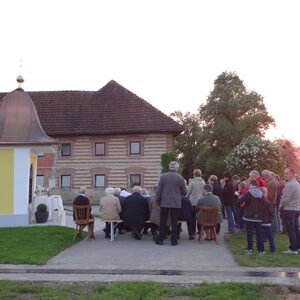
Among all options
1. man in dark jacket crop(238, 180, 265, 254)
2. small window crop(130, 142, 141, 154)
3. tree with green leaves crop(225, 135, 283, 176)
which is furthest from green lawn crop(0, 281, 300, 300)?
tree with green leaves crop(225, 135, 283, 176)

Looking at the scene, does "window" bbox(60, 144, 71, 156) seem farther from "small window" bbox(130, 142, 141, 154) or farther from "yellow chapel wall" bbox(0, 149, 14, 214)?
"yellow chapel wall" bbox(0, 149, 14, 214)

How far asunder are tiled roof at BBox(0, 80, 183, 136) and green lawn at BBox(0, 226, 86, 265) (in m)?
22.7

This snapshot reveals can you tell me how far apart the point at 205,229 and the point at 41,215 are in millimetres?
6215

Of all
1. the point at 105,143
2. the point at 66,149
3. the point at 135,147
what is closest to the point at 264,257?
the point at 135,147

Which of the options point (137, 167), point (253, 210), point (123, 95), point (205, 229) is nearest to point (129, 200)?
point (205, 229)

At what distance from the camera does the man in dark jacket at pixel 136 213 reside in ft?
42.8

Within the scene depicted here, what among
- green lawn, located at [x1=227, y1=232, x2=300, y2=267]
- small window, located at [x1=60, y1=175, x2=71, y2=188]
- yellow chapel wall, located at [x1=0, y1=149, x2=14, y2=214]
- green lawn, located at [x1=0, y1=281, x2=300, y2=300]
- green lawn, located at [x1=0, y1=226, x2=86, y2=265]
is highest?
small window, located at [x1=60, y1=175, x2=71, y2=188]

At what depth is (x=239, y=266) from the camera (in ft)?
29.7

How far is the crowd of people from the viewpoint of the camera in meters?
10.7

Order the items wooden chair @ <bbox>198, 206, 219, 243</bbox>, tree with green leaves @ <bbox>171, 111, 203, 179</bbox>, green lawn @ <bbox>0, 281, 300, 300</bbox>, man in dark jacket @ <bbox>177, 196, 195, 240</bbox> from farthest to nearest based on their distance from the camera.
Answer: tree with green leaves @ <bbox>171, 111, 203, 179</bbox>, man in dark jacket @ <bbox>177, 196, 195, 240</bbox>, wooden chair @ <bbox>198, 206, 219, 243</bbox>, green lawn @ <bbox>0, 281, 300, 300</bbox>

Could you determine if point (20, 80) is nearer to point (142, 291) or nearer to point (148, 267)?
point (148, 267)

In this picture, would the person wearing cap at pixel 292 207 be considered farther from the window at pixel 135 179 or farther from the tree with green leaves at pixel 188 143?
the tree with green leaves at pixel 188 143

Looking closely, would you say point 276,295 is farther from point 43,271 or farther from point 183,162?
point 183,162

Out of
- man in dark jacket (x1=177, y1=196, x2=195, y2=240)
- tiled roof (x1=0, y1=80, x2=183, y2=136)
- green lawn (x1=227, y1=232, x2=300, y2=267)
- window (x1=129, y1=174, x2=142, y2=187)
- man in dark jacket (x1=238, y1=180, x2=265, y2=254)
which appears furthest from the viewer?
window (x1=129, y1=174, x2=142, y2=187)
